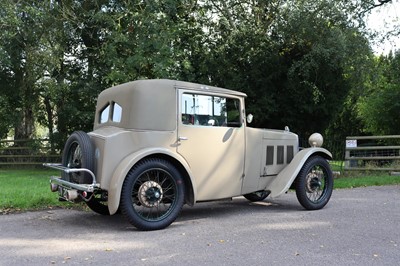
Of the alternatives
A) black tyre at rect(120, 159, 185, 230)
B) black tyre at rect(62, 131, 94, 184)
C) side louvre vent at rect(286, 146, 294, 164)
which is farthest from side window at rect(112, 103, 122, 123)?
side louvre vent at rect(286, 146, 294, 164)

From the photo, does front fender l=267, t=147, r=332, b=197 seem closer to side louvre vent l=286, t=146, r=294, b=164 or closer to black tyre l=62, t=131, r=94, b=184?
side louvre vent l=286, t=146, r=294, b=164

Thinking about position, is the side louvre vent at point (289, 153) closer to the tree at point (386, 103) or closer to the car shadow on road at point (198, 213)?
the car shadow on road at point (198, 213)

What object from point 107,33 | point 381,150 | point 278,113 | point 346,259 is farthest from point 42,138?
point 346,259

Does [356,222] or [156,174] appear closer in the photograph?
[156,174]

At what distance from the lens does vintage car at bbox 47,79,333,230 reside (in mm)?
5895

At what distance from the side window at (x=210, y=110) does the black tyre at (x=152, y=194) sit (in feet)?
2.94

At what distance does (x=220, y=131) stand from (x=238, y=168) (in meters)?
0.70

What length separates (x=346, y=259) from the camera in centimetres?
462

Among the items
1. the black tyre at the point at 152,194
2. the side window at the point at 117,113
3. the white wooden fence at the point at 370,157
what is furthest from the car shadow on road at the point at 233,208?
the white wooden fence at the point at 370,157

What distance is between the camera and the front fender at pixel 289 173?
7.27 m

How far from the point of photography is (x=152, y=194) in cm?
601

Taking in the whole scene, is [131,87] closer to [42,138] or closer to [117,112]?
[117,112]

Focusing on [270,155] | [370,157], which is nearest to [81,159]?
[270,155]

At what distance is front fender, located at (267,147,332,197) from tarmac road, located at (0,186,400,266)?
43 cm
